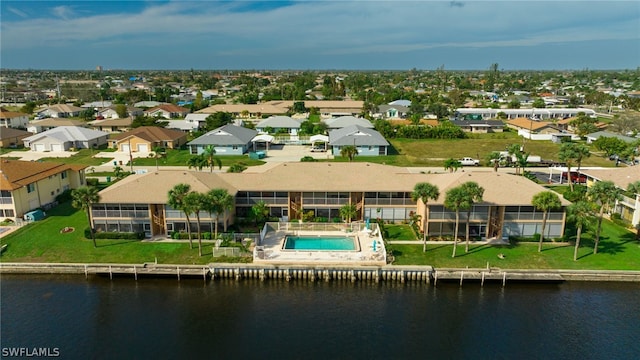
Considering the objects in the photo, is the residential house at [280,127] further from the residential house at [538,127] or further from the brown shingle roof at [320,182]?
the brown shingle roof at [320,182]

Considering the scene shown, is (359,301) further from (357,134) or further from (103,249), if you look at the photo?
(357,134)

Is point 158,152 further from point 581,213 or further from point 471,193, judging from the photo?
point 581,213

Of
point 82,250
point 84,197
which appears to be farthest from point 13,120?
point 84,197

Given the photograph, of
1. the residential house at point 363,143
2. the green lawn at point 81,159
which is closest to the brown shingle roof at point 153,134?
the green lawn at point 81,159

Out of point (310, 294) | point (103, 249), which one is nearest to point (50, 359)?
point (103, 249)

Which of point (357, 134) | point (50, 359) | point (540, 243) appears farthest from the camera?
point (357, 134)

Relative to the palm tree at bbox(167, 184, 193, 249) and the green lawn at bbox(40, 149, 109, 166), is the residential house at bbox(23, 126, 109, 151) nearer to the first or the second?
the green lawn at bbox(40, 149, 109, 166)
